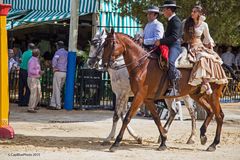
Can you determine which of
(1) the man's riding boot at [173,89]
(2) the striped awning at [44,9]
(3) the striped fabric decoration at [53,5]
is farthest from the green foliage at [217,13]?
(2) the striped awning at [44,9]

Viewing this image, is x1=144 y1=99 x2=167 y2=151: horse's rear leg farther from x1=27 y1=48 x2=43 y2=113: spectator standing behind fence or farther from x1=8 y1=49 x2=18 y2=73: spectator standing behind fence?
x1=8 y1=49 x2=18 y2=73: spectator standing behind fence

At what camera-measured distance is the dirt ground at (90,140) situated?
10.6 m

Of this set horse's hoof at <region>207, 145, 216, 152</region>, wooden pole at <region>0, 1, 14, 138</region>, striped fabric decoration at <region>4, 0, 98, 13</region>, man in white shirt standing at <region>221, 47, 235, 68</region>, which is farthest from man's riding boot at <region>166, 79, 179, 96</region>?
man in white shirt standing at <region>221, 47, 235, 68</region>

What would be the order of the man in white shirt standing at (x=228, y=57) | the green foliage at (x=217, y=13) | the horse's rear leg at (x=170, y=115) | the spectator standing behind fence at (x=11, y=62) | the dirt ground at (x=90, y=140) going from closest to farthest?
the dirt ground at (x=90, y=140) → the horse's rear leg at (x=170, y=115) → the green foliage at (x=217, y=13) → the spectator standing behind fence at (x=11, y=62) → the man in white shirt standing at (x=228, y=57)

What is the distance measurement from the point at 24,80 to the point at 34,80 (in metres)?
1.39

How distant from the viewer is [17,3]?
28578mm

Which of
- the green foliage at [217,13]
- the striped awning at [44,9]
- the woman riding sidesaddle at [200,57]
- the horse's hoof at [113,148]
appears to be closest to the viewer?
the horse's hoof at [113,148]

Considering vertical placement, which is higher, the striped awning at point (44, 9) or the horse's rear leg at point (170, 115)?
the striped awning at point (44, 9)

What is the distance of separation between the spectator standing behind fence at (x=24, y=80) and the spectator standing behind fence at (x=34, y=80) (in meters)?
1.05

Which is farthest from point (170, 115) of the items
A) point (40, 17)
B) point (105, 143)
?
point (40, 17)

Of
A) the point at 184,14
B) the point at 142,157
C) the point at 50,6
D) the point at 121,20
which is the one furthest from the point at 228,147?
the point at 50,6

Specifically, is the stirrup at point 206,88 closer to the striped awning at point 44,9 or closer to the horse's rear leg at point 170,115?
the horse's rear leg at point 170,115

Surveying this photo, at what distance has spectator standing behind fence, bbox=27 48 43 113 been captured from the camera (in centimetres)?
1827

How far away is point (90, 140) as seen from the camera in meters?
12.5
